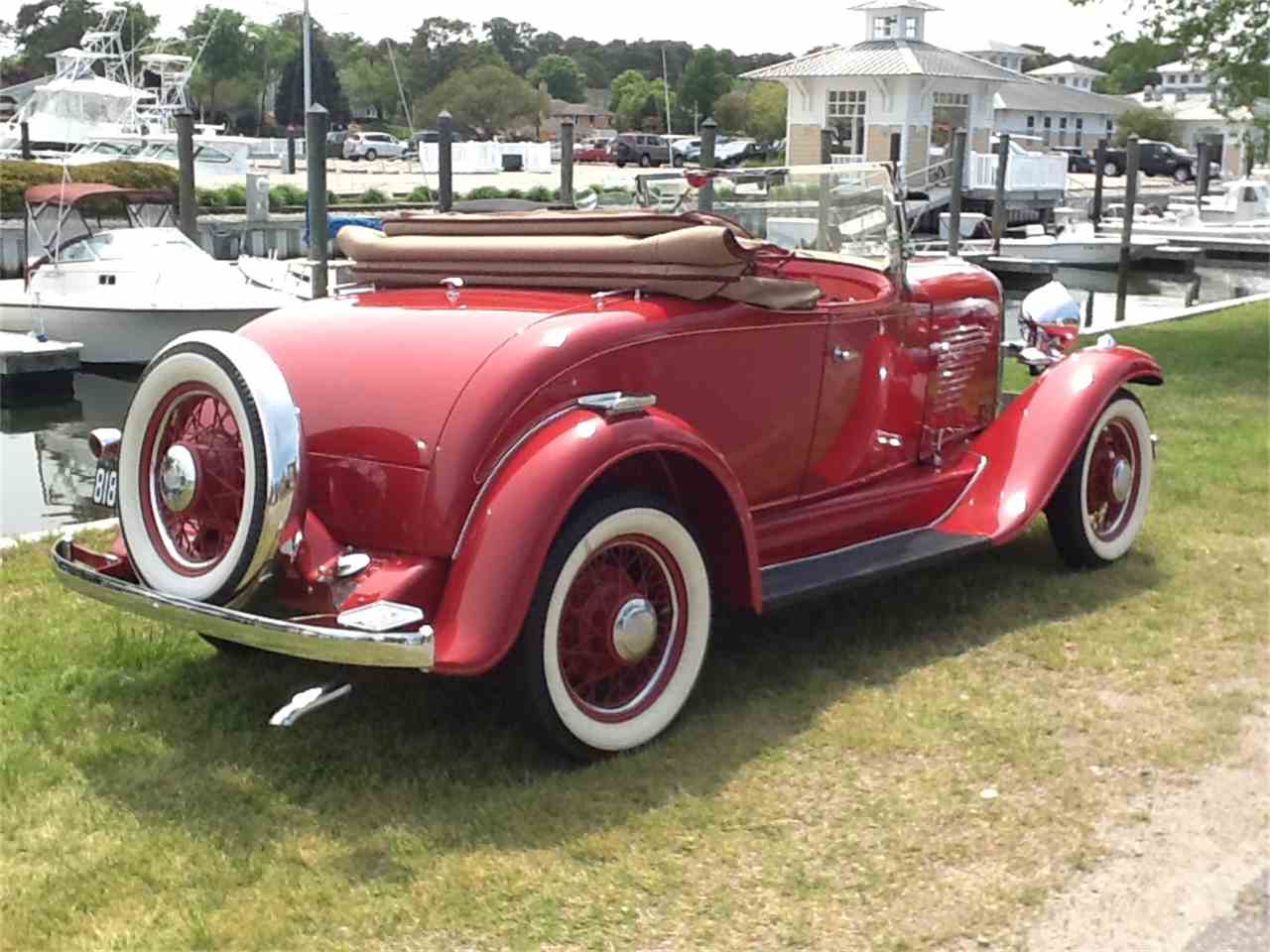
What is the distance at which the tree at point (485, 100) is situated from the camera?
2506 inches

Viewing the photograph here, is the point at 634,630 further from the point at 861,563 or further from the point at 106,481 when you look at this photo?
the point at 106,481

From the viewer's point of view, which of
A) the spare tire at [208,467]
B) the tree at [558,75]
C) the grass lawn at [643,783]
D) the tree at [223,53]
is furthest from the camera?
the tree at [558,75]

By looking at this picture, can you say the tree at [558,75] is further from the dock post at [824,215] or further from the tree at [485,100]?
the dock post at [824,215]

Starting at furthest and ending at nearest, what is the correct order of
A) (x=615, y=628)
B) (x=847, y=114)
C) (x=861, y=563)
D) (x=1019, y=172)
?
(x=847, y=114), (x=1019, y=172), (x=861, y=563), (x=615, y=628)

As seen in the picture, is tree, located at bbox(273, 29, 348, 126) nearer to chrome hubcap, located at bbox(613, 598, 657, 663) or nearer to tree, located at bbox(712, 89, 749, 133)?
tree, located at bbox(712, 89, 749, 133)

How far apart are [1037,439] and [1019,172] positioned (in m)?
32.7

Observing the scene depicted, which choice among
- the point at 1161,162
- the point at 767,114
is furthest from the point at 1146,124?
the point at 767,114

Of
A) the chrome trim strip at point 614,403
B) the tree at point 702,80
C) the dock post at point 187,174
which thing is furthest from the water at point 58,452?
the tree at point 702,80

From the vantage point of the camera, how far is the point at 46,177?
2431 cm

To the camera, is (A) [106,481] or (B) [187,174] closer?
(A) [106,481]

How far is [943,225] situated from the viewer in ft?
108

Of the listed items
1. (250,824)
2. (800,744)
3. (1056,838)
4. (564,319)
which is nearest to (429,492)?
(564,319)

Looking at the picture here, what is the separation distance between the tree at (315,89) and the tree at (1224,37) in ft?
155

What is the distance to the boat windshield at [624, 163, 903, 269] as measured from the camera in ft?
17.1
